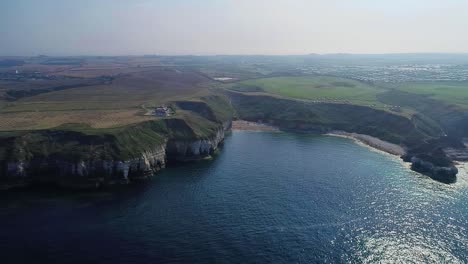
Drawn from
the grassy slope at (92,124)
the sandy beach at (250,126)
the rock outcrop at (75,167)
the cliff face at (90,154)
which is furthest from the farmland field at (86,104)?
the sandy beach at (250,126)

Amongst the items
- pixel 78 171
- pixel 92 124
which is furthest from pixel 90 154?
pixel 92 124

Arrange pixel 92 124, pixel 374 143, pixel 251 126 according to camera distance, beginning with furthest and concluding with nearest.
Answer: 1. pixel 251 126
2. pixel 374 143
3. pixel 92 124

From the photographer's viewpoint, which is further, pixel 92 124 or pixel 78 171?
pixel 92 124

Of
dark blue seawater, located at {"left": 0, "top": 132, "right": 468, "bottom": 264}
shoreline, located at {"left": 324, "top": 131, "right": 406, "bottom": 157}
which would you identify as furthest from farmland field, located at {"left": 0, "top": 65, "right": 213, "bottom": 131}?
shoreline, located at {"left": 324, "top": 131, "right": 406, "bottom": 157}

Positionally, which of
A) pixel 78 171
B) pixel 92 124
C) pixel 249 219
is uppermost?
pixel 92 124

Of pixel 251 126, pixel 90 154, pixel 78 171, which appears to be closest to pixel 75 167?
pixel 78 171

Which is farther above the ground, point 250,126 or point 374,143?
point 374,143

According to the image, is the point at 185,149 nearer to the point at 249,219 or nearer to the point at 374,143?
the point at 249,219

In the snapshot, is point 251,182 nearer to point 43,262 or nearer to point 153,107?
point 43,262

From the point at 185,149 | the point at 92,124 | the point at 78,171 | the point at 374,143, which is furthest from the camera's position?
the point at 374,143
